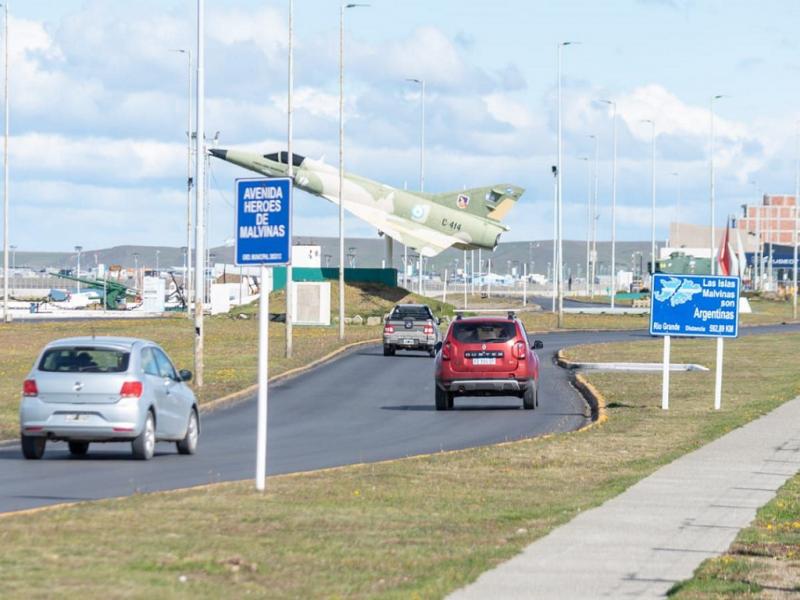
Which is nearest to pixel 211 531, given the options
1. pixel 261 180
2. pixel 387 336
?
pixel 261 180

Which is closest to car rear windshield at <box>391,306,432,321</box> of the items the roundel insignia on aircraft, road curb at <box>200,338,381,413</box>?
road curb at <box>200,338,381,413</box>

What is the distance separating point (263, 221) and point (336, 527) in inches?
168

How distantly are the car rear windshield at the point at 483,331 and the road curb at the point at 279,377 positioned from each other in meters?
5.20

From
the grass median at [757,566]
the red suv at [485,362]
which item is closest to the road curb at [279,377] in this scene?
the red suv at [485,362]

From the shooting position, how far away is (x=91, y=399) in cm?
2131

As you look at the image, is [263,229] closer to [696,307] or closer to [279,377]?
[696,307]

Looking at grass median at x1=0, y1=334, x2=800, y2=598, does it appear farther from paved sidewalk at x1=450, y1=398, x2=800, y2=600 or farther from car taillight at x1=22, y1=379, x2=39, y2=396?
car taillight at x1=22, y1=379, x2=39, y2=396

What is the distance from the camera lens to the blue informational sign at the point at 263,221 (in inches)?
653

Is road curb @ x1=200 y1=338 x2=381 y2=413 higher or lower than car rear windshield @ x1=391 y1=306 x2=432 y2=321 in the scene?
lower

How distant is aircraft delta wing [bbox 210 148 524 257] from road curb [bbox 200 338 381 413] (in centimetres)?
2081

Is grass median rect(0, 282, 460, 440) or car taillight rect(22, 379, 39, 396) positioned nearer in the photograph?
car taillight rect(22, 379, 39, 396)

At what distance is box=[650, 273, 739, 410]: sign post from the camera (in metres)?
30.9

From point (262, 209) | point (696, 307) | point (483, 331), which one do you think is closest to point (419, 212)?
point (483, 331)

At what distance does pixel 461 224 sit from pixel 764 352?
30349 millimetres
